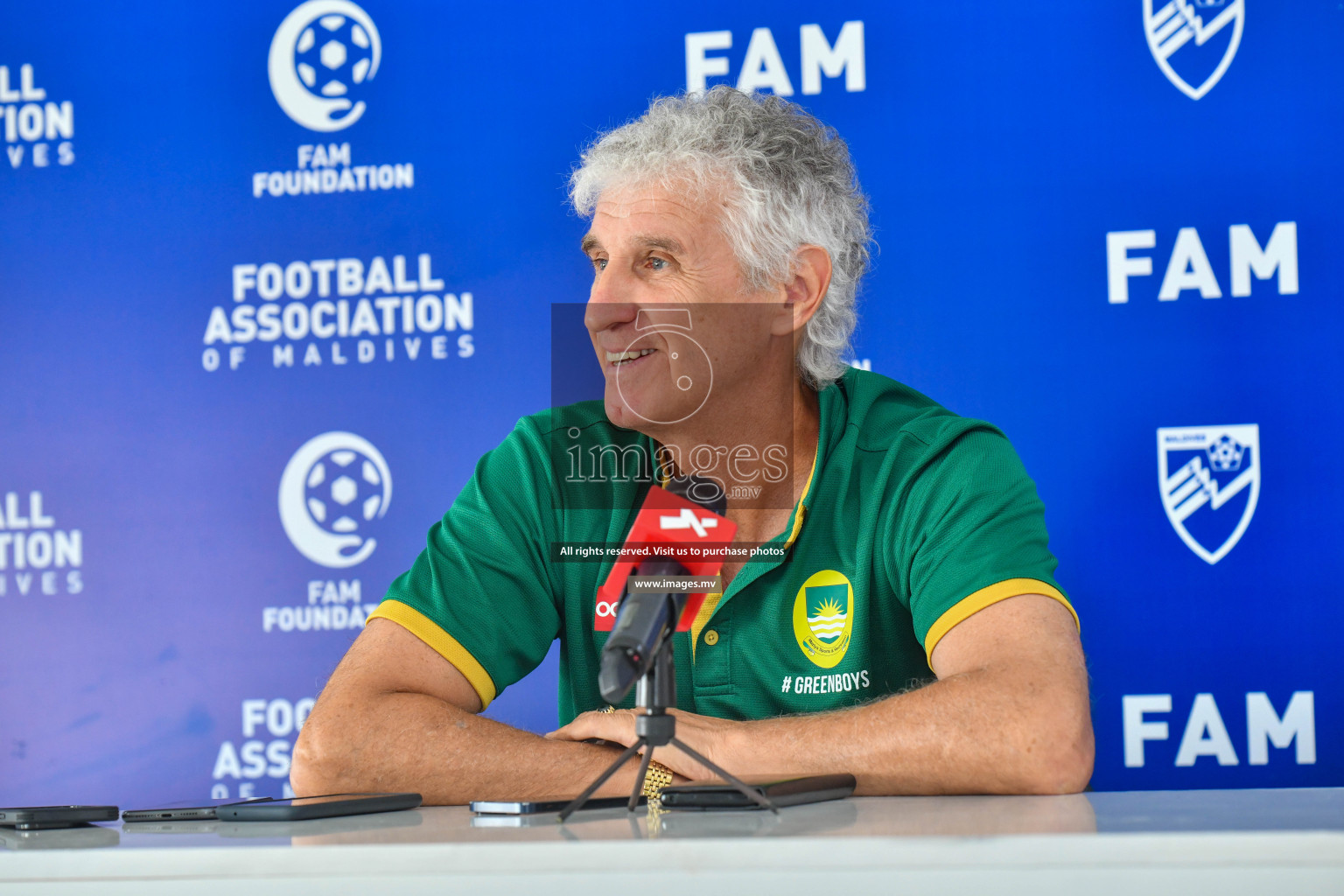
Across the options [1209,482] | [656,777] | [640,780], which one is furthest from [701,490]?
[1209,482]

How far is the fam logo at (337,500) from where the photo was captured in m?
2.12

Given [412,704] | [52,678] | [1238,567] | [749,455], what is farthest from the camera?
[52,678]

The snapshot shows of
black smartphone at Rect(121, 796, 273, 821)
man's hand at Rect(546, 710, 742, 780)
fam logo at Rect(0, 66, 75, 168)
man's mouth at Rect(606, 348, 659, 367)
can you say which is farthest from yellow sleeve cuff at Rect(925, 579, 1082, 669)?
fam logo at Rect(0, 66, 75, 168)

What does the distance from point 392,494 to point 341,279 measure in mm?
457

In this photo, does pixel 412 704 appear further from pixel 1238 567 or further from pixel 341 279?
pixel 1238 567

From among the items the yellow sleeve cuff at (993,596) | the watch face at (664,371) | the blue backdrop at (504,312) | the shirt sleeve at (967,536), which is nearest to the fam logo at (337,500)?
the blue backdrop at (504,312)

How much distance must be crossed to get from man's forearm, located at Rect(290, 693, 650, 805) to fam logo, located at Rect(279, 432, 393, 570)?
0.97m

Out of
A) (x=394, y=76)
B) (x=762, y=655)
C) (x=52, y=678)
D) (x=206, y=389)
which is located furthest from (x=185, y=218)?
(x=762, y=655)

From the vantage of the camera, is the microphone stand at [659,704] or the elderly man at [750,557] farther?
the elderly man at [750,557]

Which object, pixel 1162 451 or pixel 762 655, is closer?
pixel 762 655

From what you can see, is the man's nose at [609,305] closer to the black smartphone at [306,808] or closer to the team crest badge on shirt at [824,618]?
the team crest badge on shirt at [824,618]

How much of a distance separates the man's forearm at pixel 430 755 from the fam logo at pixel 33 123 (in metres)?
1.71

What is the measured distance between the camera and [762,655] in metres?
1.32

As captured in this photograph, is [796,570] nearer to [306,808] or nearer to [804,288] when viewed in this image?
[804,288]
